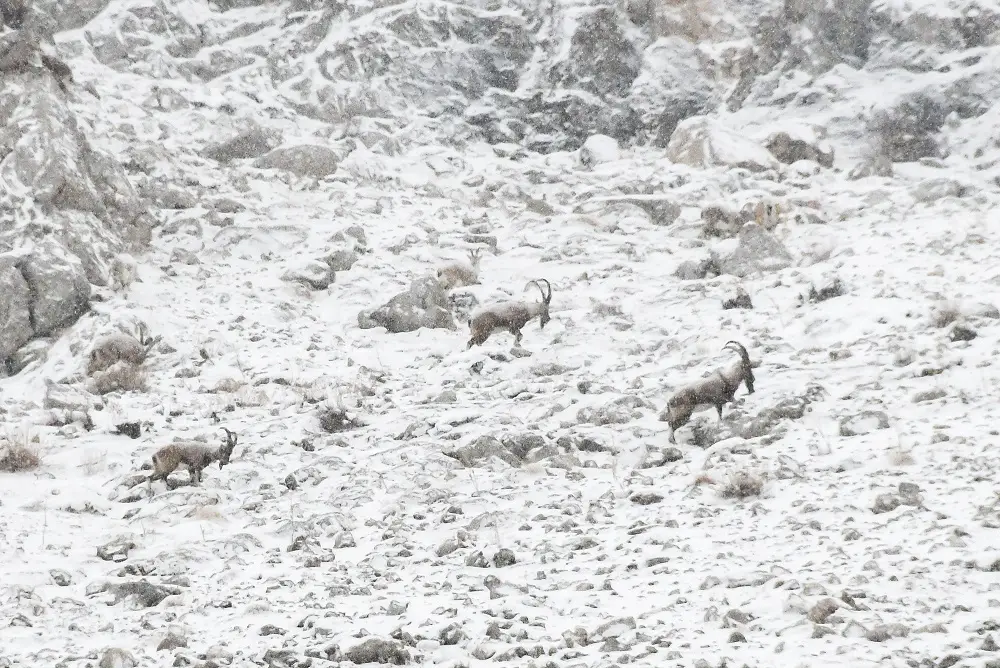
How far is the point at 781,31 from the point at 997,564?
21.9 metres

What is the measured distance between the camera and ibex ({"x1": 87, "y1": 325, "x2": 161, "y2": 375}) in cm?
1380

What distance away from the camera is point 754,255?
1669 cm

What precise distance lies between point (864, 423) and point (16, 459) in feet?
29.3

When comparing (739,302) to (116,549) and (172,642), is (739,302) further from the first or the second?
(172,642)

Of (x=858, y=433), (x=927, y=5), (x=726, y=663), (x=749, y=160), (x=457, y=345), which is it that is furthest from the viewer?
(x=927, y=5)

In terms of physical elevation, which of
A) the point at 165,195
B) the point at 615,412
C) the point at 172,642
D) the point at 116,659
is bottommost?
the point at 615,412

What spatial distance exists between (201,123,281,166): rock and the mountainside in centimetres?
11

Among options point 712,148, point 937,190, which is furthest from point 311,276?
point 937,190

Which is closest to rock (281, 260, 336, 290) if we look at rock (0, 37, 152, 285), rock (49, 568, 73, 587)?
rock (0, 37, 152, 285)

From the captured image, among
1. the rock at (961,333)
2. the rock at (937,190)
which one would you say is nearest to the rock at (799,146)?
the rock at (937,190)

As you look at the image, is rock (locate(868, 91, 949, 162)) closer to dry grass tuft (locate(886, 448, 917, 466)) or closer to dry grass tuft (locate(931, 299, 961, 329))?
dry grass tuft (locate(931, 299, 961, 329))

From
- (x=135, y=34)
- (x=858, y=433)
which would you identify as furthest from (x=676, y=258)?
(x=135, y=34)

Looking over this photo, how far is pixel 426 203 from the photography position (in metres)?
21.9

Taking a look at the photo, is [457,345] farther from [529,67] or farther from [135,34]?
[135,34]
